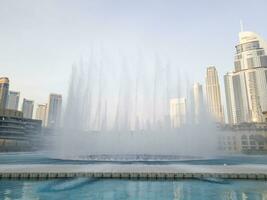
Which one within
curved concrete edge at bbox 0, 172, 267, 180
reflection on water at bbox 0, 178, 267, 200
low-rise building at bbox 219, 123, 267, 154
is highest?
low-rise building at bbox 219, 123, 267, 154

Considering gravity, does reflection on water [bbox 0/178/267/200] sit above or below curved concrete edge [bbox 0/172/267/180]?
below

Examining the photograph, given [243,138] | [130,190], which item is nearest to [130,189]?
[130,190]

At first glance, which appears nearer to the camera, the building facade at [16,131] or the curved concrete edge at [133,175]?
the curved concrete edge at [133,175]

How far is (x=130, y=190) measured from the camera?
2184 cm

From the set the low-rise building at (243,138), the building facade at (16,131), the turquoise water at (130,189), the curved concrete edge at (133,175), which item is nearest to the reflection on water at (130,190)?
the turquoise water at (130,189)

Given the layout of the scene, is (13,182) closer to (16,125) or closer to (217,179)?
(217,179)

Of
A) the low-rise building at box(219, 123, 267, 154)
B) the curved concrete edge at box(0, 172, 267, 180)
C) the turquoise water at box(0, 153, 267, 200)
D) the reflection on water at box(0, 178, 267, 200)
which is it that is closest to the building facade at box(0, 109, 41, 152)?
the curved concrete edge at box(0, 172, 267, 180)

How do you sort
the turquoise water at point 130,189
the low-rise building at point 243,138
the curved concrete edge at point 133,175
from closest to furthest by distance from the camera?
the turquoise water at point 130,189
the curved concrete edge at point 133,175
the low-rise building at point 243,138

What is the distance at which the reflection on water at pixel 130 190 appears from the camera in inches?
765

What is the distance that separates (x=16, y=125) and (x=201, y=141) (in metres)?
112

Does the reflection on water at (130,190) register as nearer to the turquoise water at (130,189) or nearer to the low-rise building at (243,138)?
the turquoise water at (130,189)

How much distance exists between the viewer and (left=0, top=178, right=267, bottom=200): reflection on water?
63.7 ft

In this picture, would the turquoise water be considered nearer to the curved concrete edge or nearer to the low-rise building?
the curved concrete edge

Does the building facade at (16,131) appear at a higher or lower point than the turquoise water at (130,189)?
higher
